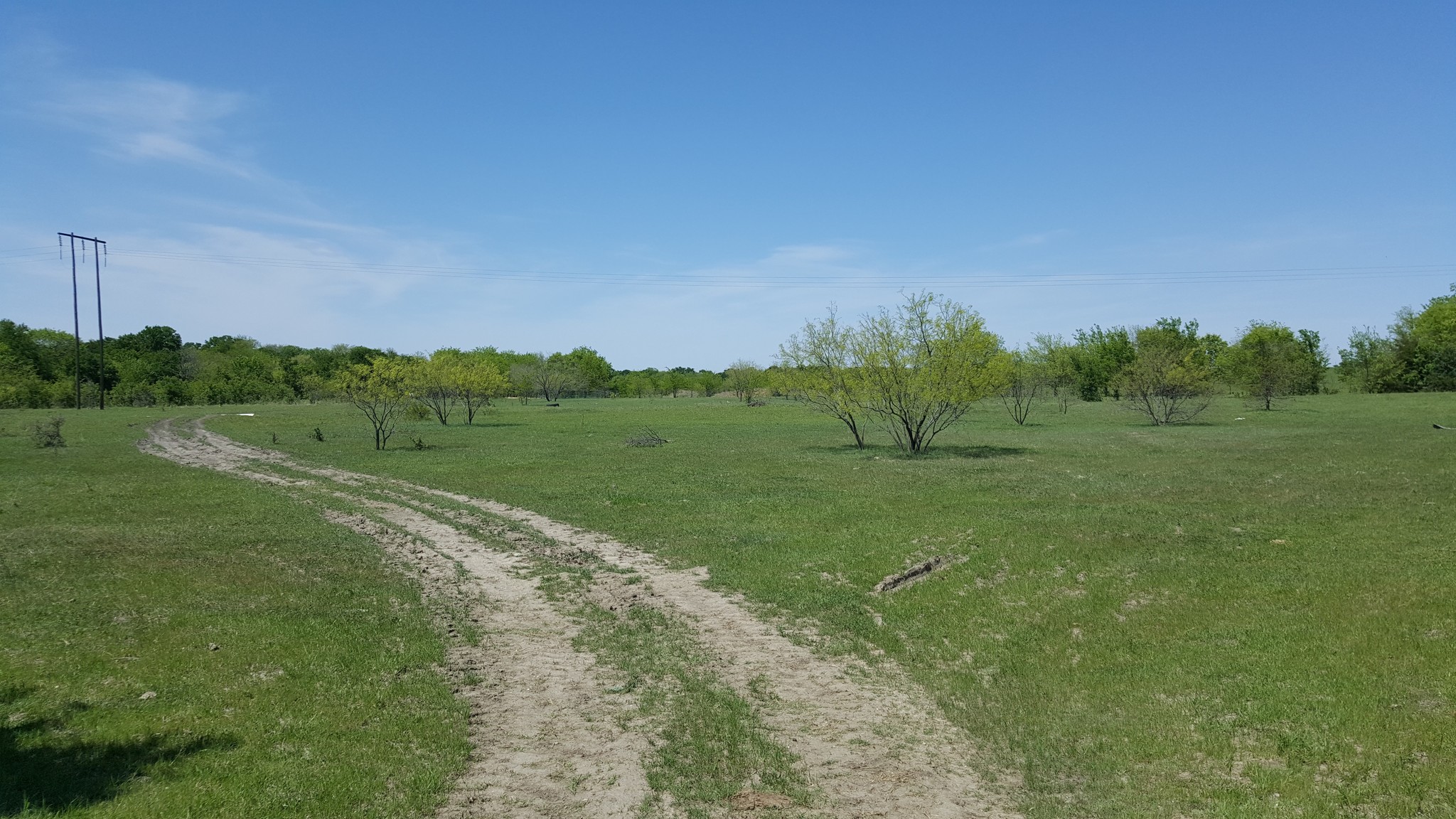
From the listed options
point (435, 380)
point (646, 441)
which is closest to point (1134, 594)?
point (646, 441)

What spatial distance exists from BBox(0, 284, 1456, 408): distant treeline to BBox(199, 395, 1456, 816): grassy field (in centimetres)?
4634

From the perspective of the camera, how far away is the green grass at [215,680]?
6.77 meters

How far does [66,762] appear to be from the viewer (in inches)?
277

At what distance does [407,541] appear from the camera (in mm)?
18562

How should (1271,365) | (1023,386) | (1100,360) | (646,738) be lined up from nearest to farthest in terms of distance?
(646,738), (1023,386), (1271,365), (1100,360)

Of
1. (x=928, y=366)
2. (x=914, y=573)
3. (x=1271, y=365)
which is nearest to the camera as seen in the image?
(x=914, y=573)

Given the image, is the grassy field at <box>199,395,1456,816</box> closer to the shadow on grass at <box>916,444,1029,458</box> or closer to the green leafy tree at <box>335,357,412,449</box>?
the shadow on grass at <box>916,444,1029,458</box>

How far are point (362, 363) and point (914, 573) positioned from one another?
247ft

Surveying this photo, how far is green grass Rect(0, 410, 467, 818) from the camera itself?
6.77m

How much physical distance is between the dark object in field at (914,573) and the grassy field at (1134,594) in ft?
1.07

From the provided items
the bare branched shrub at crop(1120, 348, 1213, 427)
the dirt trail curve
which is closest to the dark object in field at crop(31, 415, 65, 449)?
the dirt trail curve

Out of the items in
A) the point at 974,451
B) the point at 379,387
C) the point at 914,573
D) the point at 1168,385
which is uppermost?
the point at 379,387

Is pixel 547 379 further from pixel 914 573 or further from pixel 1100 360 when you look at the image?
pixel 914 573

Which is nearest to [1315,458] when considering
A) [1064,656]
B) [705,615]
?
[1064,656]
